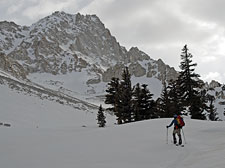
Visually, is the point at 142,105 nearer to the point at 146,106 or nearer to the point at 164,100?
the point at 146,106

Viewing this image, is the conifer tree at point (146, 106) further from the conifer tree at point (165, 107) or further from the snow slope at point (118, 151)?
the snow slope at point (118, 151)

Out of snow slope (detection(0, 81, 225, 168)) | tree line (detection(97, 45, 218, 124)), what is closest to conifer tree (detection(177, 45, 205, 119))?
tree line (detection(97, 45, 218, 124))

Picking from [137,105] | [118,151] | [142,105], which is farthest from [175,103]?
[118,151]

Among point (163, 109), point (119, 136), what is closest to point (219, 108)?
point (163, 109)

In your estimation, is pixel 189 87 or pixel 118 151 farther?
pixel 189 87

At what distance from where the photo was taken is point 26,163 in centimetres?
981

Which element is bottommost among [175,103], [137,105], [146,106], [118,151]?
[118,151]

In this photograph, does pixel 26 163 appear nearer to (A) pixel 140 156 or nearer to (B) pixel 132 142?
(A) pixel 140 156

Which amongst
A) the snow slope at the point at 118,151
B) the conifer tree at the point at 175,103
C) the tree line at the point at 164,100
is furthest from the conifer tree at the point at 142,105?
the snow slope at the point at 118,151

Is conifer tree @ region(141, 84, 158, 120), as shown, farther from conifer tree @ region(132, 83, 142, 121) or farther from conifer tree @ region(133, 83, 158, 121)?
conifer tree @ region(132, 83, 142, 121)

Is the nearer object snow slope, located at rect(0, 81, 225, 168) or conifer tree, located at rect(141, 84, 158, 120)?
snow slope, located at rect(0, 81, 225, 168)

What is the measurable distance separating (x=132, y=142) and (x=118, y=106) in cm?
1979

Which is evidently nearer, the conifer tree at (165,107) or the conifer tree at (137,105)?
the conifer tree at (137,105)

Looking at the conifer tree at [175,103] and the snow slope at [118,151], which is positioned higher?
the conifer tree at [175,103]
